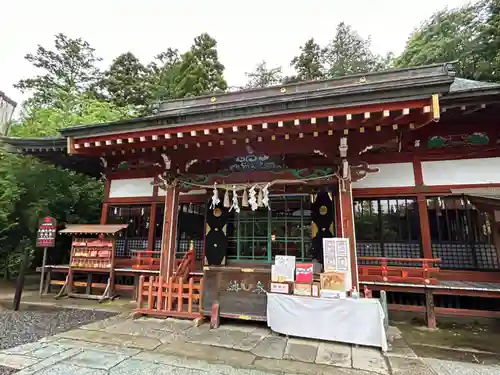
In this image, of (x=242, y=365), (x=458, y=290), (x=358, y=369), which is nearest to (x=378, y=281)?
(x=458, y=290)

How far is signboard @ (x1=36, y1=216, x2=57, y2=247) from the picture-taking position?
7.65 m

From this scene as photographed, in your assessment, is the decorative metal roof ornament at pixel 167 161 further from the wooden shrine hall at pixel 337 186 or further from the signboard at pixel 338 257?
the signboard at pixel 338 257

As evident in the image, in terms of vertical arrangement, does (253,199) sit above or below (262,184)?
below

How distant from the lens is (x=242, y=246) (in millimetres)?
7266

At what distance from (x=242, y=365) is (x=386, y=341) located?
2231mm

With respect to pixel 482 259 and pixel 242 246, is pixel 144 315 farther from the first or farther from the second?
pixel 482 259

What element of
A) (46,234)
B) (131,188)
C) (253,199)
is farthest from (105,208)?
(253,199)

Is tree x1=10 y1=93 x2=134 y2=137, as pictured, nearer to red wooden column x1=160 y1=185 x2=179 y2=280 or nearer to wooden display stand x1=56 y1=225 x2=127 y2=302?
wooden display stand x1=56 y1=225 x2=127 y2=302

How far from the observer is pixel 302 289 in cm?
475

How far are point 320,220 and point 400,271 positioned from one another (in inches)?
81.2

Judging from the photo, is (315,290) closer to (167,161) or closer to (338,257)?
(338,257)

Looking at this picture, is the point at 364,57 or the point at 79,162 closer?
the point at 79,162

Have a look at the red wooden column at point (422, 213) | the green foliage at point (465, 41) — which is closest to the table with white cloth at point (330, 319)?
the red wooden column at point (422, 213)

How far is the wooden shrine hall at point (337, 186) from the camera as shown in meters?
5.06
